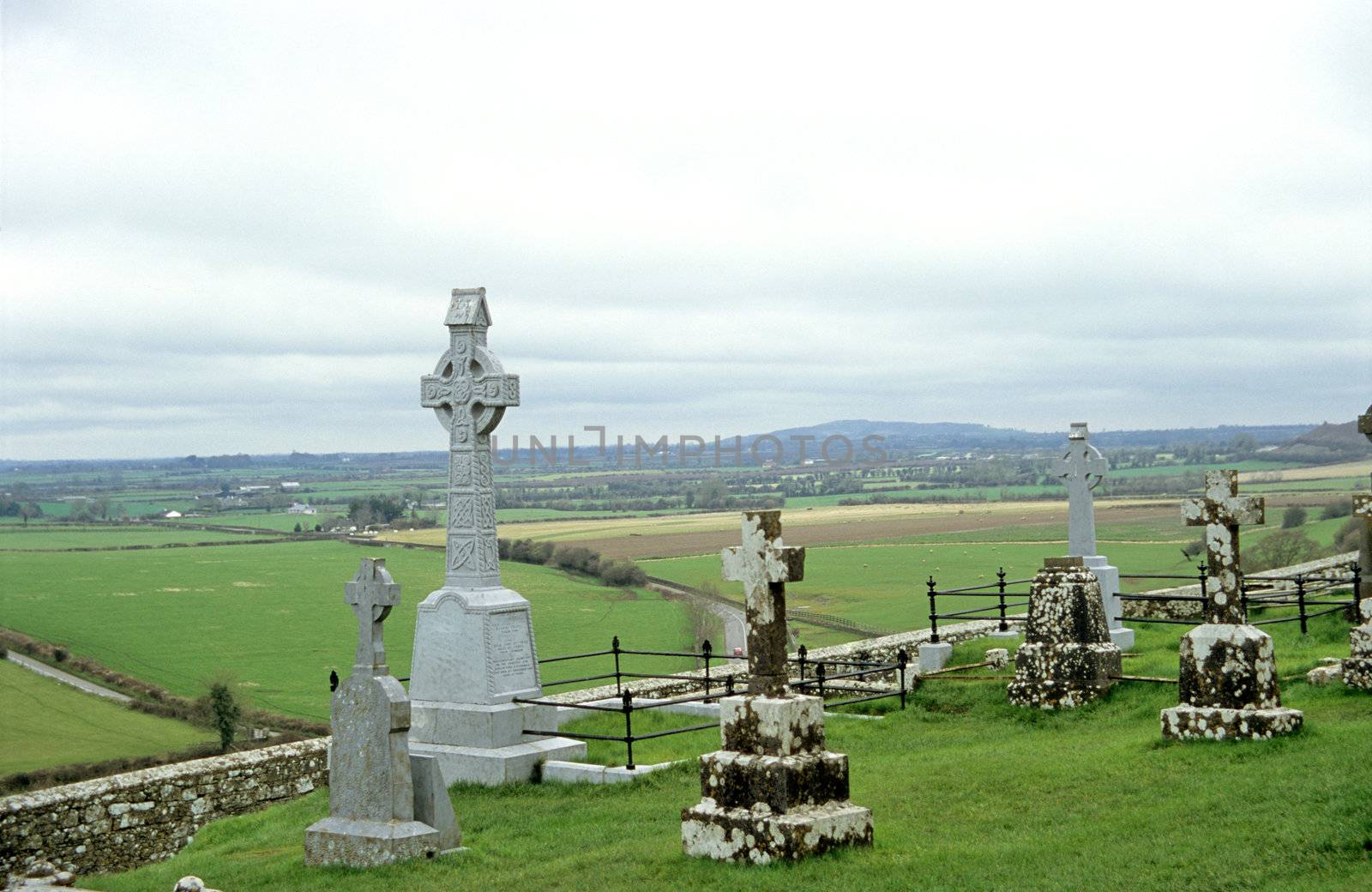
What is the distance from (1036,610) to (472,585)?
658 cm

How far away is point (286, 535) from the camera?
85.3 metres

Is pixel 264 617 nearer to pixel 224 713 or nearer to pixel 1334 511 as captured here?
pixel 224 713

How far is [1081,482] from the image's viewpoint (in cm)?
1980

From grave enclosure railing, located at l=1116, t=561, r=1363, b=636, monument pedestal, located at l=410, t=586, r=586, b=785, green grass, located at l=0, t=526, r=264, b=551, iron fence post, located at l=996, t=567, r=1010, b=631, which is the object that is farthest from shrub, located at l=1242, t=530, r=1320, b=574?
green grass, located at l=0, t=526, r=264, b=551

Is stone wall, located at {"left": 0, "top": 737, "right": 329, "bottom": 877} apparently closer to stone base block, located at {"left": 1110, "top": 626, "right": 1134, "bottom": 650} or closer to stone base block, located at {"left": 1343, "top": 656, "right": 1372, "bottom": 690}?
stone base block, located at {"left": 1110, "top": 626, "right": 1134, "bottom": 650}

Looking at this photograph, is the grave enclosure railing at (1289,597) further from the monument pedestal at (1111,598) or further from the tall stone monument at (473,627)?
the tall stone monument at (473,627)

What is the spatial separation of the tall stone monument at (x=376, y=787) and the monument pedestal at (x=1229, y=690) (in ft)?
21.1

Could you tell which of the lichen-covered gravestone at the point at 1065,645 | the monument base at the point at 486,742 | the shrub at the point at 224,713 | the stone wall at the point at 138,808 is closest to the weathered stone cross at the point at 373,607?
the monument base at the point at 486,742

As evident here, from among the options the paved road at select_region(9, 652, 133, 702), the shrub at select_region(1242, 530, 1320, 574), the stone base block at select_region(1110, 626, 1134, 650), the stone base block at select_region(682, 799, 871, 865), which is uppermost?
the stone base block at select_region(682, 799, 871, 865)

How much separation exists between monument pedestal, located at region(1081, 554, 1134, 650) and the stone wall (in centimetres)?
1142

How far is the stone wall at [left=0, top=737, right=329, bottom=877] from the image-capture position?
14016 mm

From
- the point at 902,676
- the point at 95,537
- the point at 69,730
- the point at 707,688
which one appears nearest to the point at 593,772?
the point at 707,688

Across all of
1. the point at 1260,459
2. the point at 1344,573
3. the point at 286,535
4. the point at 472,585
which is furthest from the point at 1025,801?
the point at 1260,459

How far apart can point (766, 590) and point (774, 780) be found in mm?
1339
